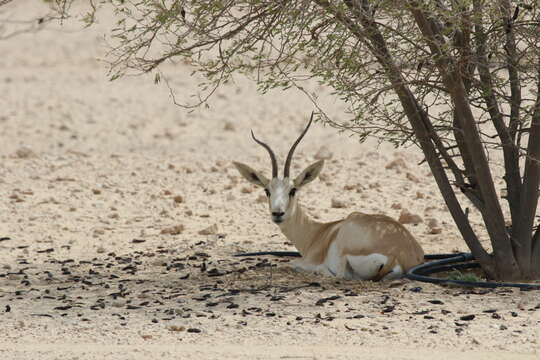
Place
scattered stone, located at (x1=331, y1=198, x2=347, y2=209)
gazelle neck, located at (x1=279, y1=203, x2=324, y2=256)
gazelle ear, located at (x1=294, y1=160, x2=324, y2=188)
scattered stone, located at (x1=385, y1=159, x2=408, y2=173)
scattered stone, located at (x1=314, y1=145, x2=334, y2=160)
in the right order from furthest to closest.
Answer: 1. scattered stone, located at (x1=314, y1=145, x2=334, y2=160)
2. scattered stone, located at (x1=385, y1=159, x2=408, y2=173)
3. scattered stone, located at (x1=331, y1=198, x2=347, y2=209)
4. gazelle neck, located at (x1=279, y1=203, x2=324, y2=256)
5. gazelle ear, located at (x1=294, y1=160, x2=324, y2=188)

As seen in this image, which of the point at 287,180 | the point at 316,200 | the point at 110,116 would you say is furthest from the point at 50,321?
the point at 110,116

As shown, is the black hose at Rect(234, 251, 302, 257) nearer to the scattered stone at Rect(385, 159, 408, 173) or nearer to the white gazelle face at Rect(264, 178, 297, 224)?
the white gazelle face at Rect(264, 178, 297, 224)

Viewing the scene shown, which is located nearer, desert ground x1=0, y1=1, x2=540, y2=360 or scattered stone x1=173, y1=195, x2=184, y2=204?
desert ground x1=0, y1=1, x2=540, y2=360

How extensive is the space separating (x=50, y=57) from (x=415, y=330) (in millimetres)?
25643

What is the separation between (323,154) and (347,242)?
25.5 feet

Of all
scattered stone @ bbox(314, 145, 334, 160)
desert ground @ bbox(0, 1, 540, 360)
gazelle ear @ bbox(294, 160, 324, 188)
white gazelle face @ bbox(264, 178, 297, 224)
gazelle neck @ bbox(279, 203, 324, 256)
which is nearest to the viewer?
desert ground @ bbox(0, 1, 540, 360)

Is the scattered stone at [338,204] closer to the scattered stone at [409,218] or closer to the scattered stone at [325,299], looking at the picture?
the scattered stone at [409,218]

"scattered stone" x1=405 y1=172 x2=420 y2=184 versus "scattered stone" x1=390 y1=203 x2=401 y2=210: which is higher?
"scattered stone" x1=405 y1=172 x2=420 y2=184

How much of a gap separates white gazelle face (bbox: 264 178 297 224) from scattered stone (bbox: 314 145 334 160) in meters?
7.04

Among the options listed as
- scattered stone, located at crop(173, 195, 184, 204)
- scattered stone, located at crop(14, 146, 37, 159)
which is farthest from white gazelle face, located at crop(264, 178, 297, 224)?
scattered stone, located at crop(14, 146, 37, 159)

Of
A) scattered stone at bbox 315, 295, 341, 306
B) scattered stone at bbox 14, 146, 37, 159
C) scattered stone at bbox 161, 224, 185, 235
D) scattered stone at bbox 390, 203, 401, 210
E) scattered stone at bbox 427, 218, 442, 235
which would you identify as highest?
scattered stone at bbox 14, 146, 37, 159

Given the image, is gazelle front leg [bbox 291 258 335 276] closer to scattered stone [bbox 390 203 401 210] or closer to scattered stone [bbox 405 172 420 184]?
scattered stone [bbox 390 203 401 210]

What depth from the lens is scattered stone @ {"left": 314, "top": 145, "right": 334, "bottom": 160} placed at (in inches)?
667

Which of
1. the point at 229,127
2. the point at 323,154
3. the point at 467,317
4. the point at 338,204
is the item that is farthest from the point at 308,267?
the point at 229,127
